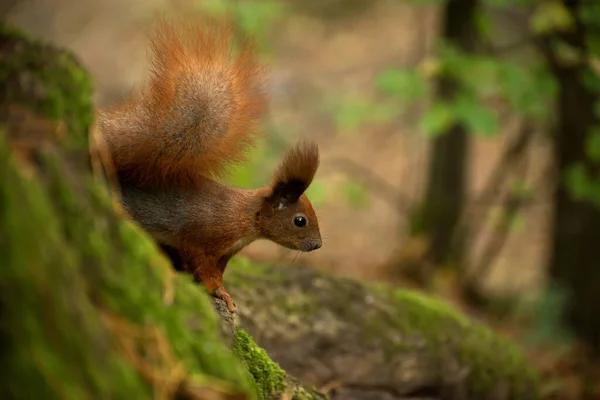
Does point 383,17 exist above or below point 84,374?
above

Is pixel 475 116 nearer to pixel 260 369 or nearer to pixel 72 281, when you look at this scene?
pixel 260 369

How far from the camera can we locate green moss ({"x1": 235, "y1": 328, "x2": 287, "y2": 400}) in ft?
8.32

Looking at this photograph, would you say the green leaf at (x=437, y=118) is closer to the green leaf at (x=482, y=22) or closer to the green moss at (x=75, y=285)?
the green leaf at (x=482, y=22)

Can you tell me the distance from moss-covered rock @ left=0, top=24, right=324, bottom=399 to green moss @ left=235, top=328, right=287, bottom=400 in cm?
66

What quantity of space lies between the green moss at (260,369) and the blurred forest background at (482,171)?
1.11 metres

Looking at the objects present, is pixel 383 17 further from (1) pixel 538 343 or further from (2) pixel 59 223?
(2) pixel 59 223

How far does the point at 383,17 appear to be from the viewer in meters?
15.4

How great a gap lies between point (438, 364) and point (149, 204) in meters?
1.77

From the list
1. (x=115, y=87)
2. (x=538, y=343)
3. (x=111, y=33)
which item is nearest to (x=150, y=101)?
(x=538, y=343)

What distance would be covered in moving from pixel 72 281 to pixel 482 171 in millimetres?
10752

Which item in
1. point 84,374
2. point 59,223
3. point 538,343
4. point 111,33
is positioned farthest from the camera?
point 111,33

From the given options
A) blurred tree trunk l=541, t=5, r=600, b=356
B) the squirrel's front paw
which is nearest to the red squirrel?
the squirrel's front paw

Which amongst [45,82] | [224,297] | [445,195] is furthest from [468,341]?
[445,195]

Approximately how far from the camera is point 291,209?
3.67 m
